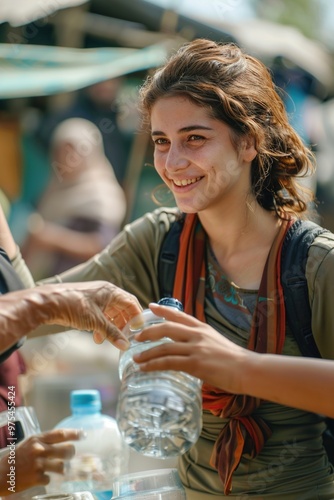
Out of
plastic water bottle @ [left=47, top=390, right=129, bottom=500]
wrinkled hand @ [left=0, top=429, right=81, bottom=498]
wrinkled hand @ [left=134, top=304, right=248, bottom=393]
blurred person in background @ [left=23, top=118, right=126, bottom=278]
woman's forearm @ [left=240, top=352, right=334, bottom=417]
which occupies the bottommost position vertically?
plastic water bottle @ [left=47, top=390, right=129, bottom=500]

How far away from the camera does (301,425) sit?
8.25 ft

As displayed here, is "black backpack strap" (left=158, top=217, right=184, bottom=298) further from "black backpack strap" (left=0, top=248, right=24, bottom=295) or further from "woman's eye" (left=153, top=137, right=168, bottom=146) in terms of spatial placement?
"black backpack strap" (left=0, top=248, right=24, bottom=295)

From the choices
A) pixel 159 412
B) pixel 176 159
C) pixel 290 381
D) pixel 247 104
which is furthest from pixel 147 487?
pixel 247 104

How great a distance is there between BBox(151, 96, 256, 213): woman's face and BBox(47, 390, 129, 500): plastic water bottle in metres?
0.81

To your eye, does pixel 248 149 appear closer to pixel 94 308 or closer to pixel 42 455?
pixel 94 308

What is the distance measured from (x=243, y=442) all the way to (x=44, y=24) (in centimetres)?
446

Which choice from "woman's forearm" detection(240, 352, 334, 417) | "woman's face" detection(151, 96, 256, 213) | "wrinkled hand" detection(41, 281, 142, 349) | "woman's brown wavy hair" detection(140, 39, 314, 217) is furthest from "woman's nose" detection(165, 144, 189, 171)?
"woman's forearm" detection(240, 352, 334, 417)

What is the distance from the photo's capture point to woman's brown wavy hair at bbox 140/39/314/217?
2.61m

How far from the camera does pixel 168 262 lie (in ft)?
8.89

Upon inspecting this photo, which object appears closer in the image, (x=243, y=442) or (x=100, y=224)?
(x=243, y=442)

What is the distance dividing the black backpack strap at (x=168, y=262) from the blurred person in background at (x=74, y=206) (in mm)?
2738

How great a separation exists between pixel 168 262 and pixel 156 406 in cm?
66

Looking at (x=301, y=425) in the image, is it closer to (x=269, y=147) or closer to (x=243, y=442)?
(x=243, y=442)

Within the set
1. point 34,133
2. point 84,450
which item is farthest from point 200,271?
point 34,133
